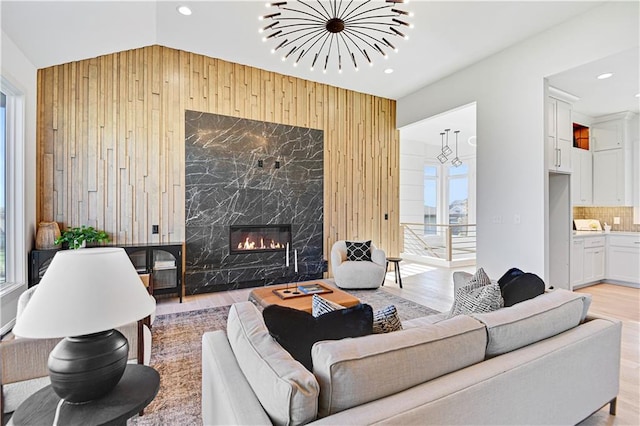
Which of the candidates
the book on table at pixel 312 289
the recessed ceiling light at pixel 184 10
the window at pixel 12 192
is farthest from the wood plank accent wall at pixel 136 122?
the book on table at pixel 312 289

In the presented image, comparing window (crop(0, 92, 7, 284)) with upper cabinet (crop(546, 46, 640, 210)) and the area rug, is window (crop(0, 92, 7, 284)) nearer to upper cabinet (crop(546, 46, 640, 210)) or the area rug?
the area rug

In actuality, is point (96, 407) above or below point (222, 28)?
below

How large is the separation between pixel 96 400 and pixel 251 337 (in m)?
0.62

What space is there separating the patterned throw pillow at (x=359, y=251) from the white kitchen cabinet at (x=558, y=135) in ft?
8.98

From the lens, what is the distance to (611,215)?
573cm

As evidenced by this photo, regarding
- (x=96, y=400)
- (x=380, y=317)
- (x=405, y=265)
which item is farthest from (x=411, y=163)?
(x=96, y=400)

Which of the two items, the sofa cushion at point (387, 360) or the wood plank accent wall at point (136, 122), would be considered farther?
the wood plank accent wall at point (136, 122)

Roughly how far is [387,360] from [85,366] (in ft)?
3.60

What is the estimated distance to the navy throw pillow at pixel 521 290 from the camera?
1995mm

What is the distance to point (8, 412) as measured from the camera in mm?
1681

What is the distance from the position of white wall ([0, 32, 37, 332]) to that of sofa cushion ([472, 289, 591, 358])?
4.15m

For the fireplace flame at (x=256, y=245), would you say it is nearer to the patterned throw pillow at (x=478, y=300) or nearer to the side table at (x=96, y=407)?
the patterned throw pillow at (x=478, y=300)

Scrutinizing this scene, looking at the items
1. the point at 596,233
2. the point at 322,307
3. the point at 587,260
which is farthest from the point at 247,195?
the point at 596,233

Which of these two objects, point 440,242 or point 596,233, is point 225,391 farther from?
point 440,242
